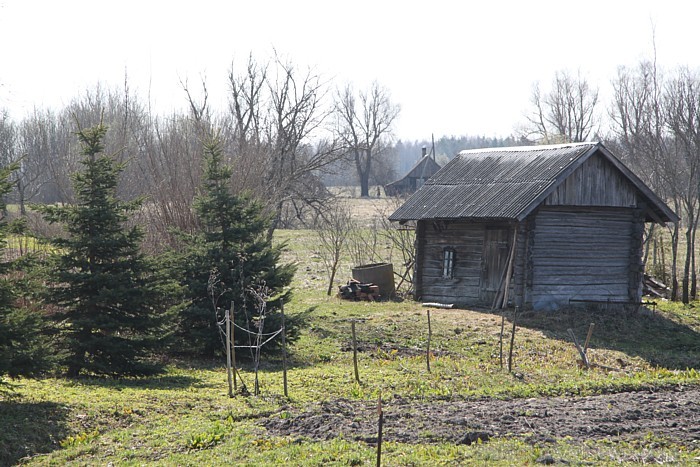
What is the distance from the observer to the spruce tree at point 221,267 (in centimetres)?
1678

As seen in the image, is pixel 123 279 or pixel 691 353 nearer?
pixel 123 279

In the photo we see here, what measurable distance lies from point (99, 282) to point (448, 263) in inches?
555

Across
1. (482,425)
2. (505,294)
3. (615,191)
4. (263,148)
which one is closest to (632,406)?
(482,425)

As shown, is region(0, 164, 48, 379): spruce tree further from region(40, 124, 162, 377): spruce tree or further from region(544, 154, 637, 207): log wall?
region(544, 154, 637, 207): log wall

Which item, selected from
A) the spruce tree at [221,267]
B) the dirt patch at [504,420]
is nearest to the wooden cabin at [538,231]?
the spruce tree at [221,267]

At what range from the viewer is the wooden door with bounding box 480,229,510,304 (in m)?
24.2

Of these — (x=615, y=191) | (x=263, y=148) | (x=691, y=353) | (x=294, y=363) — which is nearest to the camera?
(x=294, y=363)

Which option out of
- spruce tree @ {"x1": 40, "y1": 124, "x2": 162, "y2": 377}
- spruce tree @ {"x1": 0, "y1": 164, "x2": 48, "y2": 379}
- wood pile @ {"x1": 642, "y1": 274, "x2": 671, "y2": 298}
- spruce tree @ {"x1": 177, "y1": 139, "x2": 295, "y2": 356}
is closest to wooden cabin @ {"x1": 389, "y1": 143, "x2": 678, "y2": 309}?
wood pile @ {"x1": 642, "y1": 274, "x2": 671, "y2": 298}

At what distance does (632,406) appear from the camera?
11.4 meters

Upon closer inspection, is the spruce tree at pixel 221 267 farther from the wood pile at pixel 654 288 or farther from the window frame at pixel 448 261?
the wood pile at pixel 654 288

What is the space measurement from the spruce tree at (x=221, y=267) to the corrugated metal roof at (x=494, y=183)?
8305 mm

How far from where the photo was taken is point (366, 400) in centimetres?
1220

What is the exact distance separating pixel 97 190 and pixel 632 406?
32.8 ft

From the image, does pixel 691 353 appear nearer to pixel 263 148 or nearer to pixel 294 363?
pixel 294 363
